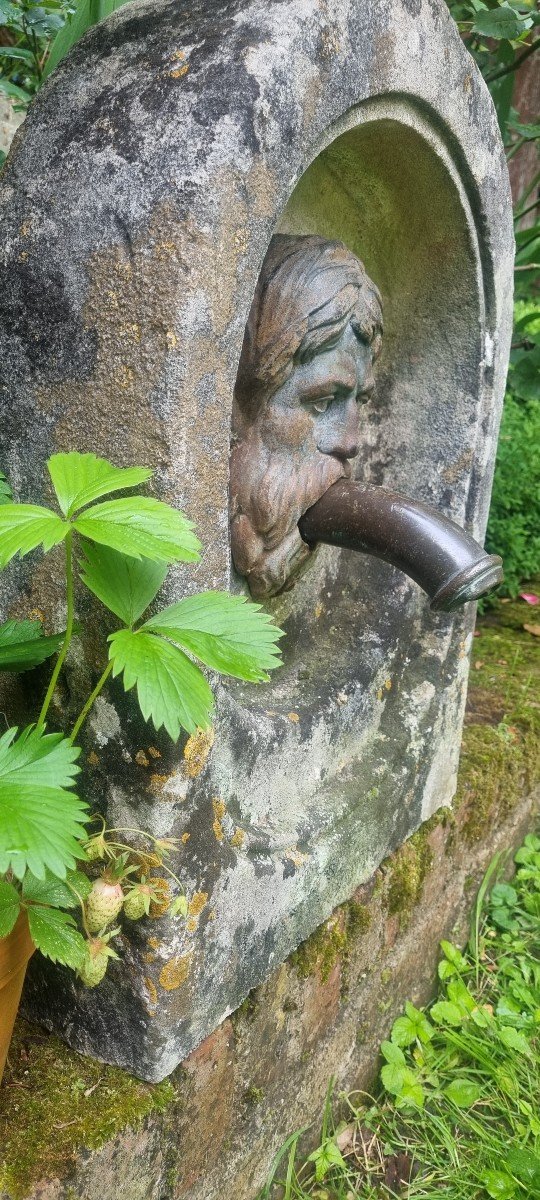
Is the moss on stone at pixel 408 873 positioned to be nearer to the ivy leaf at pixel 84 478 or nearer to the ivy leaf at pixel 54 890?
the ivy leaf at pixel 54 890

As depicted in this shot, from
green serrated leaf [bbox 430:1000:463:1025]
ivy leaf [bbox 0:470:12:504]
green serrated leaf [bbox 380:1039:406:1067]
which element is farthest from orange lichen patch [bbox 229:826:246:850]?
green serrated leaf [bbox 430:1000:463:1025]

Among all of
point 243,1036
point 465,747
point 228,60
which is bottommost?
point 465,747

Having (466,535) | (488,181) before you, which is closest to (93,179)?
(466,535)

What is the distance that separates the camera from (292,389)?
120 cm

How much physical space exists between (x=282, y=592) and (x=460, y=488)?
408mm

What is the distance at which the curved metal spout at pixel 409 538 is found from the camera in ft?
3.69

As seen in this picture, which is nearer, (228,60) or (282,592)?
(228,60)

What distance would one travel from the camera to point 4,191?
0.97 meters

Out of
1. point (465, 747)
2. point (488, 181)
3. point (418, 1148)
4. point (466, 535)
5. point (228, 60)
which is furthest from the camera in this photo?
point (465, 747)

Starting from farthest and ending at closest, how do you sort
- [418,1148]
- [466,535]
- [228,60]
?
[418,1148], [466,535], [228,60]

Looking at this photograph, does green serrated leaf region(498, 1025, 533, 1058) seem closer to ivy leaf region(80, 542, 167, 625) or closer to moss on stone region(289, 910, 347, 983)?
moss on stone region(289, 910, 347, 983)

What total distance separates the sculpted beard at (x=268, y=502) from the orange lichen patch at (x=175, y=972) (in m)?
0.48

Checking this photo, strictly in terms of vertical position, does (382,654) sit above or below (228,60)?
below

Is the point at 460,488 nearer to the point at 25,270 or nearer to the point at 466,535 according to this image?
the point at 466,535
